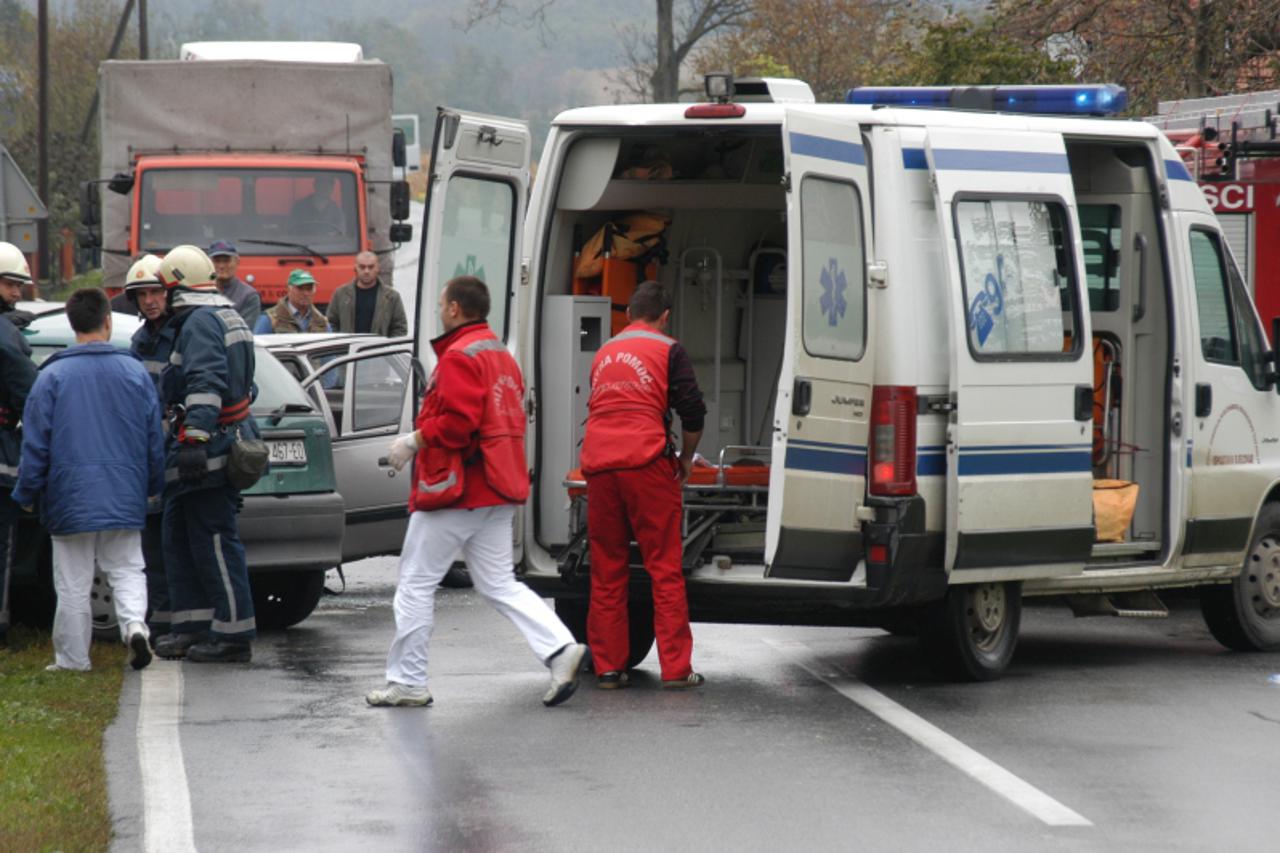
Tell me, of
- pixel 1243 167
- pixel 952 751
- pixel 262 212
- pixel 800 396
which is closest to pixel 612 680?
pixel 800 396

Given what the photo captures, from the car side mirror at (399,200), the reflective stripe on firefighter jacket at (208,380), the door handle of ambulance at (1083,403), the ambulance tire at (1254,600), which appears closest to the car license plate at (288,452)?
the reflective stripe on firefighter jacket at (208,380)

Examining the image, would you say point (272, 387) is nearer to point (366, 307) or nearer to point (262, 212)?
point (366, 307)

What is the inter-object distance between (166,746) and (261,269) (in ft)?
43.4

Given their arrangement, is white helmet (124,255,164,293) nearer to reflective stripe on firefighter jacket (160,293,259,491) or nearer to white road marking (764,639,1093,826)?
reflective stripe on firefighter jacket (160,293,259,491)

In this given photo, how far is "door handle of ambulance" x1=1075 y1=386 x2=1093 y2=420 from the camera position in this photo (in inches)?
392

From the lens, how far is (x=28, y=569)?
11195 millimetres

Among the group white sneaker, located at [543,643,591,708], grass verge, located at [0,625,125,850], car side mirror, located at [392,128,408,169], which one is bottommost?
grass verge, located at [0,625,125,850]

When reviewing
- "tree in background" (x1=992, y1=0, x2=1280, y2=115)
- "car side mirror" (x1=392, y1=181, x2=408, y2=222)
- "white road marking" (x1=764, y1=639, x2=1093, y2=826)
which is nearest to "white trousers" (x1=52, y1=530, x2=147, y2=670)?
"white road marking" (x1=764, y1=639, x2=1093, y2=826)

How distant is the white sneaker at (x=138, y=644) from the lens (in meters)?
10.1

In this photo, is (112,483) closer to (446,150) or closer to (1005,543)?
(446,150)

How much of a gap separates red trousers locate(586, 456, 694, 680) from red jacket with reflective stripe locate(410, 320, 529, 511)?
453 mm

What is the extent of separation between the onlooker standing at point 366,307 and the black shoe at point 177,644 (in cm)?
714

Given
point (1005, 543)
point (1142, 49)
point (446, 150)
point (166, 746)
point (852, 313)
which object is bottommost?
point (166, 746)

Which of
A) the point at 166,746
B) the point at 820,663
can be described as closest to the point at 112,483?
the point at 166,746
